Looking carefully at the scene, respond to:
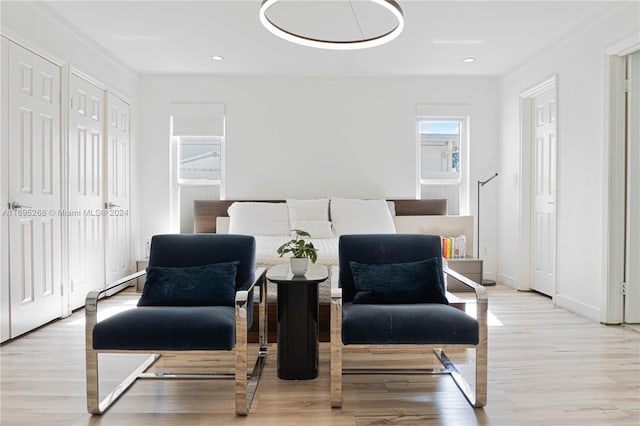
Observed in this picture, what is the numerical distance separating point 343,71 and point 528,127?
7.42 feet

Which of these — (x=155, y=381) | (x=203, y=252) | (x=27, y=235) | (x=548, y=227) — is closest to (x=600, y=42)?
(x=548, y=227)

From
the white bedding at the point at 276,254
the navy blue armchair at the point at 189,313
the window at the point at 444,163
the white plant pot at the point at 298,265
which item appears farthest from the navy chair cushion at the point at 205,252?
the window at the point at 444,163

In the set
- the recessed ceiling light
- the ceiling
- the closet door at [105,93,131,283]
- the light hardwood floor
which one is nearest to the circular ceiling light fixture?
the ceiling

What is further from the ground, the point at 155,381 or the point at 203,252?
the point at 203,252

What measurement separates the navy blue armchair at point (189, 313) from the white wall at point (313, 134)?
3.23 m

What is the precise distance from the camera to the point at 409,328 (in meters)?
2.34

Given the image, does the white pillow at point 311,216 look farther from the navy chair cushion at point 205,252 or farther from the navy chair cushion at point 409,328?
the navy chair cushion at point 409,328

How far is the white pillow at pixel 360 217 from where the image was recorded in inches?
211

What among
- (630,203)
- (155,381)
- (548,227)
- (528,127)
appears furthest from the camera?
(528,127)

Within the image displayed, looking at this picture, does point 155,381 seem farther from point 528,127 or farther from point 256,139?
point 528,127

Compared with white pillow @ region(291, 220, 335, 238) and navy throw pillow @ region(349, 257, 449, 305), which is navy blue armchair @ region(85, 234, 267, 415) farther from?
white pillow @ region(291, 220, 335, 238)

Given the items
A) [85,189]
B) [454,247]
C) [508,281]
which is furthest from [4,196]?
[508,281]

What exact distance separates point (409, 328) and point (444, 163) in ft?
14.4

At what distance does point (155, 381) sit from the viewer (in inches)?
108
